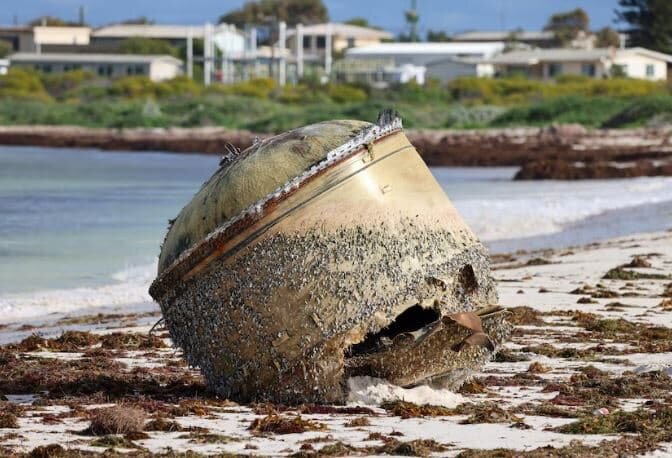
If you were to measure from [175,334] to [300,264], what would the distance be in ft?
3.14

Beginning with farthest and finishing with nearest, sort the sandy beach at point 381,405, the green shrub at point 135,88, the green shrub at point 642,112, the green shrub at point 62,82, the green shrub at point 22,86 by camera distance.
Answer: the green shrub at point 62,82
the green shrub at point 22,86
the green shrub at point 135,88
the green shrub at point 642,112
the sandy beach at point 381,405

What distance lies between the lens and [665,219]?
2497cm

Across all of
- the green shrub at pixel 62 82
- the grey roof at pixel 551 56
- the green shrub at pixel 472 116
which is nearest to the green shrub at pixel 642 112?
the green shrub at pixel 472 116

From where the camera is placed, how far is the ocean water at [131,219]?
57.3 ft

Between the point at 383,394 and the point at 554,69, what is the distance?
10135 centimetres

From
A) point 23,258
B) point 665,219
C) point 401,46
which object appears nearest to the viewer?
point 23,258

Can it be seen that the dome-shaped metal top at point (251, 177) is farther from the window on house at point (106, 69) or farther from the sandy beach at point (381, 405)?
the window on house at point (106, 69)

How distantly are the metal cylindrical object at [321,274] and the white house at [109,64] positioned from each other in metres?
106

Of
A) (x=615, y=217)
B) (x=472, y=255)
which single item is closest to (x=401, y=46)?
(x=615, y=217)

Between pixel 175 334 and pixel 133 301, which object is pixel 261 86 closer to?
pixel 133 301

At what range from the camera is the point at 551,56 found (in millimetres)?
107125

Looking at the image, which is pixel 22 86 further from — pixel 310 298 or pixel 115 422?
pixel 115 422

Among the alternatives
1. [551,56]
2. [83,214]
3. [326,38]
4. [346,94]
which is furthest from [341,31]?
[83,214]

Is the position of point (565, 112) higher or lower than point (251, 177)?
lower
